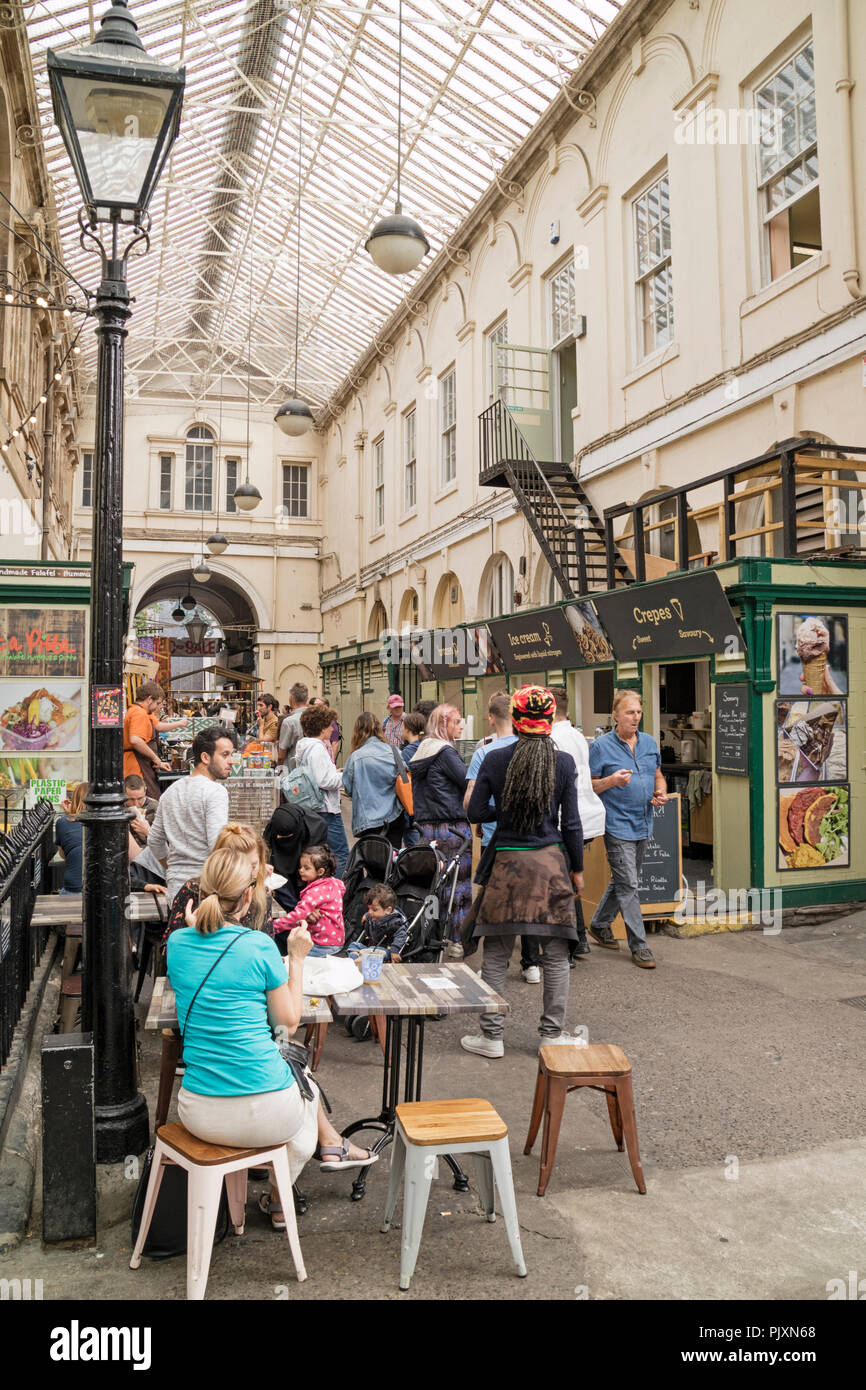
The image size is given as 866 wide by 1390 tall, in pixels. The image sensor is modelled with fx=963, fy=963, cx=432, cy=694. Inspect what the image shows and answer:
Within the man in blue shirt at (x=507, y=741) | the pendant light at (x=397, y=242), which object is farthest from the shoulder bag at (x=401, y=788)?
the pendant light at (x=397, y=242)

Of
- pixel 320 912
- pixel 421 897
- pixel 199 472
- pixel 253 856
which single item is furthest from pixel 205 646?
pixel 253 856

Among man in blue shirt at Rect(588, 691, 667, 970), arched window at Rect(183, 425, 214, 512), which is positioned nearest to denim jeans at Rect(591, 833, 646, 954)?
man in blue shirt at Rect(588, 691, 667, 970)

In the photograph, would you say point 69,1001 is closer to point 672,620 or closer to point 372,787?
point 372,787

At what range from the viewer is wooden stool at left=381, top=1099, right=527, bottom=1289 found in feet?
9.43

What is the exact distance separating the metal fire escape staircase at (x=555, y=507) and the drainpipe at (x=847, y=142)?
4.20 metres

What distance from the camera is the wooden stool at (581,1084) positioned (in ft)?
11.5

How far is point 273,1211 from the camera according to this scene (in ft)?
10.6

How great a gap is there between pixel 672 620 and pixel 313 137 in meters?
14.8

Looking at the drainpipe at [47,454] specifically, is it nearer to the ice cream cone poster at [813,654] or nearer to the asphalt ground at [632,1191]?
the ice cream cone poster at [813,654]

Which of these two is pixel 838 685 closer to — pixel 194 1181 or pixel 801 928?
pixel 801 928

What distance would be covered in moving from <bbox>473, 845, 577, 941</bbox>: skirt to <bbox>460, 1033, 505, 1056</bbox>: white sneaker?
55 centimetres

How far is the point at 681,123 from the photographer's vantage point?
11789 mm
